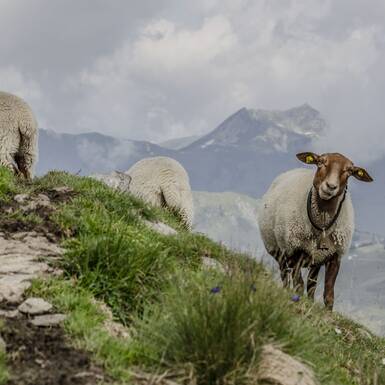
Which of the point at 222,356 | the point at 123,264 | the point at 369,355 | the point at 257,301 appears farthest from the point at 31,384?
the point at 369,355

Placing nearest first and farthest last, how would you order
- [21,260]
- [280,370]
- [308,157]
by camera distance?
[280,370]
[21,260]
[308,157]

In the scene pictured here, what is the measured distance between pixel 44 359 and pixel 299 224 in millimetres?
10927

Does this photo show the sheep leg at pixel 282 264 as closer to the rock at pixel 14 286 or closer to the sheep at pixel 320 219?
the sheep at pixel 320 219

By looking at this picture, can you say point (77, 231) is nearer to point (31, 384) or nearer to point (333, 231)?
point (31, 384)

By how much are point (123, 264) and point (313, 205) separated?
29.3 feet

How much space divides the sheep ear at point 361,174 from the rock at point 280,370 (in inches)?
385

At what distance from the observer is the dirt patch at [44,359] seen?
5516 millimetres

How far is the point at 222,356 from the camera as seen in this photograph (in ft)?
19.0

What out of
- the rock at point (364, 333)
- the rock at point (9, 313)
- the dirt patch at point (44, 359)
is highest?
the rock at point (9, 313)

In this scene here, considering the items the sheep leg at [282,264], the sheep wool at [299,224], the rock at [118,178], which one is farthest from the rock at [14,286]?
the rock at [118,178]

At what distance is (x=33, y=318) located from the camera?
679 cm

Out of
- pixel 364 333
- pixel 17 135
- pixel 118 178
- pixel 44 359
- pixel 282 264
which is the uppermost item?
pixel 17 135

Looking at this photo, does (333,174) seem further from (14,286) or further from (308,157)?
(14,286)

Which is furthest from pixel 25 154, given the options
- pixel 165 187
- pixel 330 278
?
pixel 330 278
